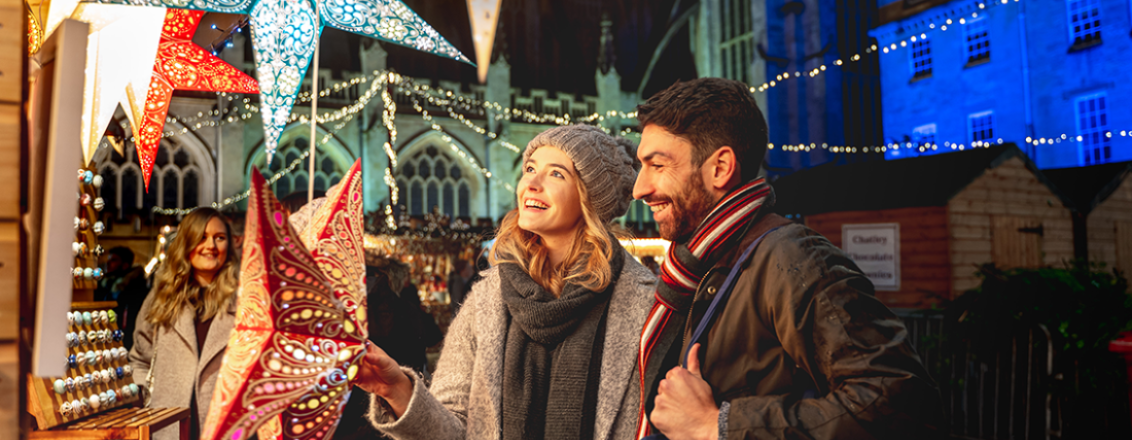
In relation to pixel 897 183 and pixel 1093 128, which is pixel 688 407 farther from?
pixel 1093 128

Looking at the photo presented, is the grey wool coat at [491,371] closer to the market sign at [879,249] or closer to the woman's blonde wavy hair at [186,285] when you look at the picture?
the woman's blonde wavy hair at [186,285]

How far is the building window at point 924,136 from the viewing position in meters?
19.2

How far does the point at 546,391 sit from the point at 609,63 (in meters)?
27.0

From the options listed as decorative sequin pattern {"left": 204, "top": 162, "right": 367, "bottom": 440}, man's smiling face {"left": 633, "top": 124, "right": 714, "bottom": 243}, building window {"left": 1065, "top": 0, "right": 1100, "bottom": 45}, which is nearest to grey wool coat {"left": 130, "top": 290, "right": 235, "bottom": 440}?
decorative sequin pattern {"left": 204, "top": 162, "right": 367, "bottom": 440}

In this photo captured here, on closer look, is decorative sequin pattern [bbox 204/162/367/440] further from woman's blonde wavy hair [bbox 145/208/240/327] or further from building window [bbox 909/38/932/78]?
building window [bbox 909/38/932/78]

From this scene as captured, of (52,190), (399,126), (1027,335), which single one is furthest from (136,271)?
(399,126)

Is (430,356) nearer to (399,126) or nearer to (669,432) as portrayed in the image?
(669,432)

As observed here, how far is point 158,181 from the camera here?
19.6m

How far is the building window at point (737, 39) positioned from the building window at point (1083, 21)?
946cm

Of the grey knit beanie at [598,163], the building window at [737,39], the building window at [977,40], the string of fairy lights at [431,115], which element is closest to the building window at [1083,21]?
the string of fairy lights at [431,115]

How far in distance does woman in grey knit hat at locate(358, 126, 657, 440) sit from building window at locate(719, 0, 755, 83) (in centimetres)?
2339

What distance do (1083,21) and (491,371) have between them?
19054 mm

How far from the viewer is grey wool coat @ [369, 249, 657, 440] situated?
5.49 ft

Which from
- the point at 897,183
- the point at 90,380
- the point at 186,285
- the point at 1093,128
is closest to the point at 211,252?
the point at 186,285
